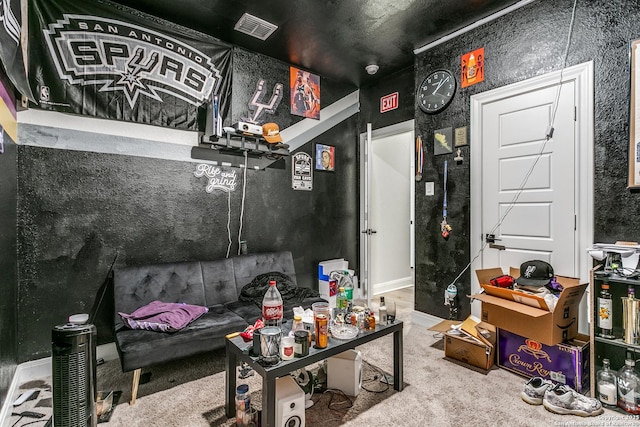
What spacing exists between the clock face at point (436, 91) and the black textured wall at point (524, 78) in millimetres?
76

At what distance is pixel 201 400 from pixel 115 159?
6.75ft

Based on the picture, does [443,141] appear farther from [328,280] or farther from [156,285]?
[156,285]

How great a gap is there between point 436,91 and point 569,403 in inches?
112

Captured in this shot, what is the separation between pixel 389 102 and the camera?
4125 mm

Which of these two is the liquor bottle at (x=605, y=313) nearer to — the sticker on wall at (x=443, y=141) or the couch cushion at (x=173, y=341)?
the sticker on wall at (x=443, y=141)

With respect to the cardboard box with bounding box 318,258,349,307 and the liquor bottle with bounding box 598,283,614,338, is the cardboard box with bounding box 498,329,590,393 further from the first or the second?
the cardboard box with bounding box 318,258,349,307

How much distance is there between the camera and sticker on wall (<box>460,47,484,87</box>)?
2975 mm

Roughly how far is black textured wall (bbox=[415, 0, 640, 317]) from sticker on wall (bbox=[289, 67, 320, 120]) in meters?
1.26

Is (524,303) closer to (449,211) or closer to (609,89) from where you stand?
(449,211)

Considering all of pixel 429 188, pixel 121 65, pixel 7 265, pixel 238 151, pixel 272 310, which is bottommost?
pixel 272 310

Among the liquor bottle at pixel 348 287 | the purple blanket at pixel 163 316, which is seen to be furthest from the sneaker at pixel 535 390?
the purple blanket at pixel 163 316

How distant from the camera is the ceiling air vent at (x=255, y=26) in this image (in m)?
2.85

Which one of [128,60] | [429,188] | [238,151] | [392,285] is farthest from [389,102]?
[128,60]

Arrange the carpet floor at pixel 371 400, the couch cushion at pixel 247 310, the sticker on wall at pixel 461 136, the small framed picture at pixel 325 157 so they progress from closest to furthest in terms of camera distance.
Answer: the carpet floor at pixel 371 400 → the couch cushion at pixel 247 310 → the sticker on wall at pixel 461 136 → the small framed picture at pixel 325 157
